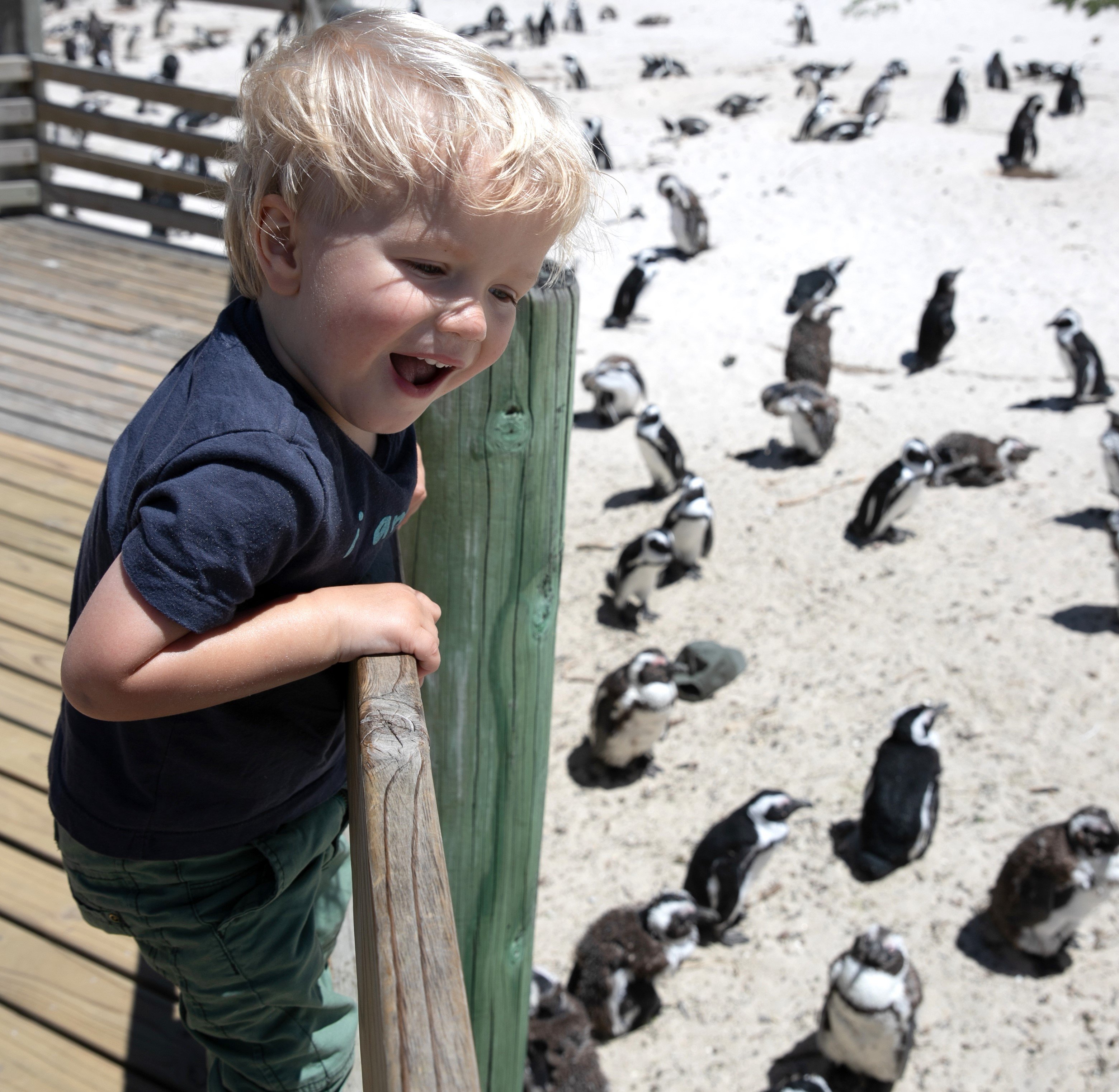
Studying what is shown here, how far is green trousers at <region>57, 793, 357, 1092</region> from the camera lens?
1.27 metres

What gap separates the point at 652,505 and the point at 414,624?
20.3 ft

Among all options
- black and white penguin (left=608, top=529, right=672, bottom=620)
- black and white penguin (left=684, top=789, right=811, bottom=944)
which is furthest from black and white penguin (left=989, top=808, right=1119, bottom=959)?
black and white penguin (left=608, top=529, right=672, bottom=620)

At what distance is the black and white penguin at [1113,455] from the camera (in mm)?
6660

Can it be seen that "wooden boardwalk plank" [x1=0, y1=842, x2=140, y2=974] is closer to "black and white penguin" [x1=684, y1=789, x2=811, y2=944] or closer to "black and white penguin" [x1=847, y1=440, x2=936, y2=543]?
"black and white penguin" [x1=684, y1=789, x2=811, y2=944]

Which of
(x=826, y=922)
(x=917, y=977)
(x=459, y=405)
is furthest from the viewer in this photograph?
(x=826, y=922)

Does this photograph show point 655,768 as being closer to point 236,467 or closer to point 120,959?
point 120,959

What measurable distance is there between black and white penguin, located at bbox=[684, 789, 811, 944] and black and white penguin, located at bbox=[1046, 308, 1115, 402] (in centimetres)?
504

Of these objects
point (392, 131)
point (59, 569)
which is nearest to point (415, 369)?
point (392, 131)

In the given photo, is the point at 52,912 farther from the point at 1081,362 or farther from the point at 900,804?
the point at 1081,362

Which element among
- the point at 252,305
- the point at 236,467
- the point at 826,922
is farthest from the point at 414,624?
the point at 826,922

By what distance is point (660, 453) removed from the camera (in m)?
6.99

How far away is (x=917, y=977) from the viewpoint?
3783 mm

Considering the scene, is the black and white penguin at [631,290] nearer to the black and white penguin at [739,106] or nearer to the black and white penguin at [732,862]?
the black and white penguin at [732,862]

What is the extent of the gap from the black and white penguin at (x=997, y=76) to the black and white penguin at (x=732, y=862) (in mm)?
15476
